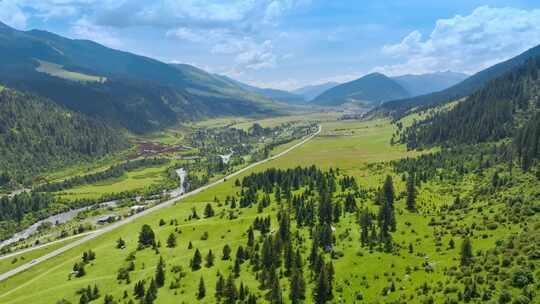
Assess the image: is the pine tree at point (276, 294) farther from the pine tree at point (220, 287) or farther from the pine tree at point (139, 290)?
the pine tree at point (139, 290)

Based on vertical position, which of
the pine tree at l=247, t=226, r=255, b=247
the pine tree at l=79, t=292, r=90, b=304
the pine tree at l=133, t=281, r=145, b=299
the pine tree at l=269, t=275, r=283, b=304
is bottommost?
the pine tree at l=79, t=292, r=90, b=304

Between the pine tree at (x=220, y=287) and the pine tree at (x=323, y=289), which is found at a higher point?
the pine tree at (x=323, y=289)

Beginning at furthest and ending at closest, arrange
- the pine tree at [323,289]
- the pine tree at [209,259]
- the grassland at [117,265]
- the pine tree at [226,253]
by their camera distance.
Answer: the pine tree at [226,253], the pine tree at [209,259], the grassland at [117,265], the pine tree at [323,289]

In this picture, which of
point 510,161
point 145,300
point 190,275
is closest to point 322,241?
point 190,275

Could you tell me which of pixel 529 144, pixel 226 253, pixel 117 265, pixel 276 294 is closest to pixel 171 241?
pixel 117 265

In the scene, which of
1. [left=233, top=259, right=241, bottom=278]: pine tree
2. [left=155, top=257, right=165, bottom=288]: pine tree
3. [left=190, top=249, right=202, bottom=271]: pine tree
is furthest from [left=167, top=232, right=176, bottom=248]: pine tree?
[left=233, top=259, right=241, bottom=278]: pine tree

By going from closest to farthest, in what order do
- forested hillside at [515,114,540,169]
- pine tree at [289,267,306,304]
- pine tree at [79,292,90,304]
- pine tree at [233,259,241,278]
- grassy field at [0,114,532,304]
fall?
pine tree at [289,267,306,304]
grassy field at [0,114,532,304]
pine tree at [79,292,90,304]
pine tree at [233,259,241,278]
forested hillside at [515,114,540,169]

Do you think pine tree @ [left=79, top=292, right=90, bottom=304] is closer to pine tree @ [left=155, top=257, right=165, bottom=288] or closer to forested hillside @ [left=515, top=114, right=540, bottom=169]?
pine tree @ [left=155, top=257, right=165, bottom=288]

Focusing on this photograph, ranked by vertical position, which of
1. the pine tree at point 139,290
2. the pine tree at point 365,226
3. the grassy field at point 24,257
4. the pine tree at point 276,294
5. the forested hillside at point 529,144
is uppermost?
the forested hillside at point 529,144

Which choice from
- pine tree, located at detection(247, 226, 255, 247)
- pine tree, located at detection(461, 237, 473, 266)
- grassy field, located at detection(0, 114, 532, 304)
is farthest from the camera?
pine tree, located at detection(247, 226, 255, 247)

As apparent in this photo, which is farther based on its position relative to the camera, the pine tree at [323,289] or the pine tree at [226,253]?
the pine tree at [226,253]

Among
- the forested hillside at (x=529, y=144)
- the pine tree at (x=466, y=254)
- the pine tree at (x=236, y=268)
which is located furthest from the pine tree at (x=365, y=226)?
the forested hillside at (x=529, y=144)

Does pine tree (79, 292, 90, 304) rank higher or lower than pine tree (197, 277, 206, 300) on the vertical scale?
lower
